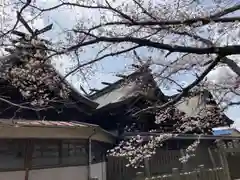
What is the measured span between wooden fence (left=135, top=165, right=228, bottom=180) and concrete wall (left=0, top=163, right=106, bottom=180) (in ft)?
7.41

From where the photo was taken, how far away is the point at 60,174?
8.55 metres

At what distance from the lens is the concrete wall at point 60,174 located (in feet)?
24.8

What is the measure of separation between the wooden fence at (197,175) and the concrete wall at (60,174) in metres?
2.26

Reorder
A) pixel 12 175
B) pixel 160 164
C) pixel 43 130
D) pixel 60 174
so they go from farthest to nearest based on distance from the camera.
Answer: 1. pixel 160 164
2. pixel 60 174
3. pixel 43 130
4. pixel 12 175

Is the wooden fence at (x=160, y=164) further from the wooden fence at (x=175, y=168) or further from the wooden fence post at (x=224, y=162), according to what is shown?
the wooden fence post at (x=224, y=162)

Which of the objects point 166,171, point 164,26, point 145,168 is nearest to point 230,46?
point 164,26

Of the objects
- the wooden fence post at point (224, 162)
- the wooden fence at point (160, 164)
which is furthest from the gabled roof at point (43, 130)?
the wooden fence post at point (224, 162)

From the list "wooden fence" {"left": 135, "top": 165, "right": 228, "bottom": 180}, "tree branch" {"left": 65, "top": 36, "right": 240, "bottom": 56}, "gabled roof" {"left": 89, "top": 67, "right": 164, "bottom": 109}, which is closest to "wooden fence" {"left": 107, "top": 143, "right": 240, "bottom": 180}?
"wooden fence" {"left": 135, "top": 165, "right": 228, "bottom": 180}

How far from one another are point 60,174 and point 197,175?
3775mm

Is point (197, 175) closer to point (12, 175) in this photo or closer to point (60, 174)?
point (60, 174)

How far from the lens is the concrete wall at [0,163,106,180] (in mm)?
7559

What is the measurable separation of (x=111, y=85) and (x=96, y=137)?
28.4 ft

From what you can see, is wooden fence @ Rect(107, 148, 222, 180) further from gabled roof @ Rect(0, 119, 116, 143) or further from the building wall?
the building wall

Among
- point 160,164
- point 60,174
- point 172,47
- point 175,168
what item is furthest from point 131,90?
point 172,47
